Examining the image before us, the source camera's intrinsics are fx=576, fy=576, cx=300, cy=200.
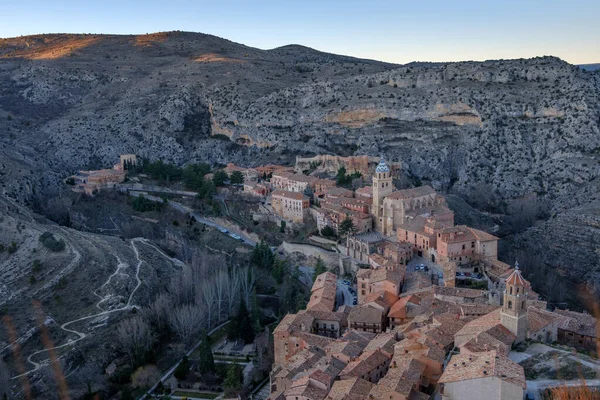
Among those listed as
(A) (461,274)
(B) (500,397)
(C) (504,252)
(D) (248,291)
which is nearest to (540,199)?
(C) (504,252)

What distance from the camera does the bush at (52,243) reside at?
40969mm

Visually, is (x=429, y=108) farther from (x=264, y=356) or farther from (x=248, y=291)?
(x=264, y=356)

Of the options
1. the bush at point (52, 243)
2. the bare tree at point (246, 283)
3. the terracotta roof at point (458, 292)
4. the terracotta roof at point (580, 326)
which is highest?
the terracotta roof at point (458, 292)

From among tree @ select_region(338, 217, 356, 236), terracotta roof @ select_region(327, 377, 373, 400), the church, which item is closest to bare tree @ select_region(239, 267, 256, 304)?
tree @ select_region(338, 217, 356, 236)

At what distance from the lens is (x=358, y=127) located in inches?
2815

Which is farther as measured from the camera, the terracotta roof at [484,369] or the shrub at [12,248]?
the shrub at [12,248]

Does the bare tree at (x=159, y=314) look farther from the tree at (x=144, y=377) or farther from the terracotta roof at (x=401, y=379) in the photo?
the terracotta roof at (x=401, y=379)

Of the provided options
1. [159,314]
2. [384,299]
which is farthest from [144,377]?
[384,299]

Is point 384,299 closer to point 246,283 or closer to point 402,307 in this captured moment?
point 402,307

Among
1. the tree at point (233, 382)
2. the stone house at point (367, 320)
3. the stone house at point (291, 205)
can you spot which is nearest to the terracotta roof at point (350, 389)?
the tree at point (233, 382)

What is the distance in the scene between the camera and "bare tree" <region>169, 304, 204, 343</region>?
3341cm

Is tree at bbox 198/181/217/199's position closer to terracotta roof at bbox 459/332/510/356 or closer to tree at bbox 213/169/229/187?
tree at bbox 213/169/229/187

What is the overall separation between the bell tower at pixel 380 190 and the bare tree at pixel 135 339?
58.6 feet

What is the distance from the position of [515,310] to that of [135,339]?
19.9 metres
